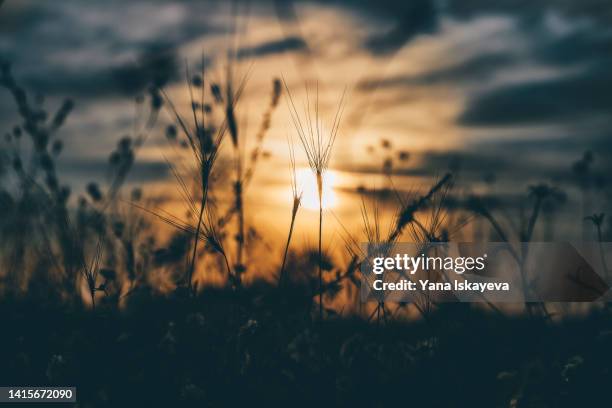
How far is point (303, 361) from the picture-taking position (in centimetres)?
212

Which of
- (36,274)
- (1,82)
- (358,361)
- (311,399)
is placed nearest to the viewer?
(311,399)

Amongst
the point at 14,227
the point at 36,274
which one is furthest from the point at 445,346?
the point at 14,227

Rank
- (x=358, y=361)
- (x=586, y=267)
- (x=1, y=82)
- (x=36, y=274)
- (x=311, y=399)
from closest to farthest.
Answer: (x=311, y=399) < (x=358, y=361) < (x=586, y=267) < (x=1, y=82) < (x=36, y=274)

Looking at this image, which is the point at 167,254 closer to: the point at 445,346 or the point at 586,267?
the point at 445,346

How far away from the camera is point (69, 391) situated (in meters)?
2.05

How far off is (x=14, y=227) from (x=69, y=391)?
5.23 ft

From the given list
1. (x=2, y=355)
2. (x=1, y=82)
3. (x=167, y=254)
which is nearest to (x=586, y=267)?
(x=167, y=254)

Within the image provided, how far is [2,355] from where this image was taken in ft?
8.02

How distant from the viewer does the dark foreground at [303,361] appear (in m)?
2.01

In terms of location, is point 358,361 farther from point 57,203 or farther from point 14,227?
point 14,227

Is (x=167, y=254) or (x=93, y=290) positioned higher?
(x=167, y=254)

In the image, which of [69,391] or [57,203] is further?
[57,203]

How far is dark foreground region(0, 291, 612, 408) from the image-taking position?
2.01m

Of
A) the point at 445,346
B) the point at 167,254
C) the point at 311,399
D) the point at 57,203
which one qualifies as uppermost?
the point at 57,203
